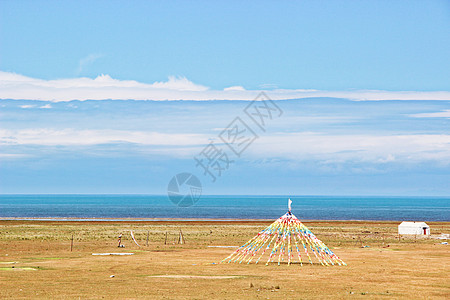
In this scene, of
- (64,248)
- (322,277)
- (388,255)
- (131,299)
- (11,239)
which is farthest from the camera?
(11,239)

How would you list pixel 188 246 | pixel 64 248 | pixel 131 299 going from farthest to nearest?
pixel 188 246
pixel 64 248
pixel 131 299

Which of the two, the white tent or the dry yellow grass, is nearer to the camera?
the dry yellow grass

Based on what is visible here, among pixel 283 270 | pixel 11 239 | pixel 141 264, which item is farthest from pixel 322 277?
pixel 11 239

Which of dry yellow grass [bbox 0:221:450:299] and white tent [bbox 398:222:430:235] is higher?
white tent [bbox 398:222:430:235]

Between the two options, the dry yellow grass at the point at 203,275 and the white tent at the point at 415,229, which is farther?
the white tent at the point at 415,229

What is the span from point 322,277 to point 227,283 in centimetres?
639

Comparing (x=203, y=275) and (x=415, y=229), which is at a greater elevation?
(x=415, y=229)

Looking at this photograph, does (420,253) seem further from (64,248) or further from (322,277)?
(64,248)

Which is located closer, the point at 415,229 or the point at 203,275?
the point at 203,275

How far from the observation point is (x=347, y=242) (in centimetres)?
7100

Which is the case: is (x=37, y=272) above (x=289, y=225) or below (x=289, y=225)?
below

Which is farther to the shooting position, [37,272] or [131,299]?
[37,272]

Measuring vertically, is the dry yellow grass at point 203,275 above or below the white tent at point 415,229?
below

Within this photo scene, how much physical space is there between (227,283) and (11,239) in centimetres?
4202
